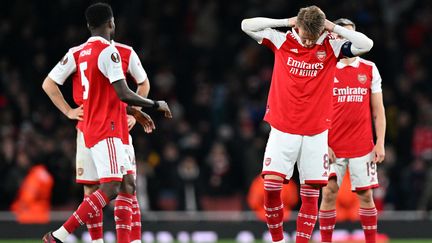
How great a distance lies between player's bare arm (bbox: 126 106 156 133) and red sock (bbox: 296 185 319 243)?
5.29ft

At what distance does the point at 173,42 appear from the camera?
75.3 feet

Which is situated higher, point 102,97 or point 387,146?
point 102,97

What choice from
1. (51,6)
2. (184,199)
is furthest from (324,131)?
(51,6)

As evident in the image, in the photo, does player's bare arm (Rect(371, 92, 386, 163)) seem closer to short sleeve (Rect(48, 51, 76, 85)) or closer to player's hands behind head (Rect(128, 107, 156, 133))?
player's hands behind head (Rect(128, 107, 156, 133))

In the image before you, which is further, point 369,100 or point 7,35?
point 7,35

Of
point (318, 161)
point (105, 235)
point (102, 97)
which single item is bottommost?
point (105, 235)

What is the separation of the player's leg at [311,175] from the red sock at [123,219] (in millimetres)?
1674

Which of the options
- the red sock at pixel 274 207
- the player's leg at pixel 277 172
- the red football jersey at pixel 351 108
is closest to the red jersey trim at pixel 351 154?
the red football jersey at pixel 351 108

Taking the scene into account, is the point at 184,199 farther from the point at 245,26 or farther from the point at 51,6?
the point at 245,26

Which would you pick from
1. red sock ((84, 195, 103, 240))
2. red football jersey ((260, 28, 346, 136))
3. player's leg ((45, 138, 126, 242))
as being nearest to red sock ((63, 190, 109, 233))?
player's leg ((45, 138, 126, 242))

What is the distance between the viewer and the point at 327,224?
39.0ft

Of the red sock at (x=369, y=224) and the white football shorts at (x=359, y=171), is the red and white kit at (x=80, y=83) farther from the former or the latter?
the red sock at (x=369, y=224)

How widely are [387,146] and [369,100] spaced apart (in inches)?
292

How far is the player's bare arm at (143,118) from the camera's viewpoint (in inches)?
434
